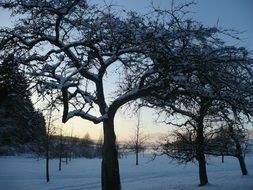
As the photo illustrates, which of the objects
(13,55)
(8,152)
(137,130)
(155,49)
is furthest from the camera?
(137,130)

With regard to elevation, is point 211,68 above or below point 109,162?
above

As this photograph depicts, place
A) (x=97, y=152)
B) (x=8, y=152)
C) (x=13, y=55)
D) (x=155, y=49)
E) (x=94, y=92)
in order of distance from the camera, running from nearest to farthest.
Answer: (x=155, y=49) → (x=13, y=55) → (x=94, y=92) → (x=8, y=152) → (x=97, y=152)

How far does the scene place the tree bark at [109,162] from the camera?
48.5 feet

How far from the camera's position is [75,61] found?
1495cm

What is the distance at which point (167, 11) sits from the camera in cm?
1302

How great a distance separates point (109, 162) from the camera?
48.8ft

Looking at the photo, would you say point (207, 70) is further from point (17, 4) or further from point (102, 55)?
point (17, 4)

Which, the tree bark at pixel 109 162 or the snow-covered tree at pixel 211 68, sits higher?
the snow-covered tree at pixel 211 68

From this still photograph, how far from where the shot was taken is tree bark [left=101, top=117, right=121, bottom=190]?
1477cm

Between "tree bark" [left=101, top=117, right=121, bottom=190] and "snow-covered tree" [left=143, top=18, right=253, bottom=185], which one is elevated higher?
"snow-covered tree" [left=143, top=18, right=253, bottom=185]

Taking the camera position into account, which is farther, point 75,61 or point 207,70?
point 75,61

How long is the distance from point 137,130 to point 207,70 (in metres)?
67.3

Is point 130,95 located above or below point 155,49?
below

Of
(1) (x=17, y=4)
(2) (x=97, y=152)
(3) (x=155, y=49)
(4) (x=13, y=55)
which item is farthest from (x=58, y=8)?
(2) (x=97, y=152)
